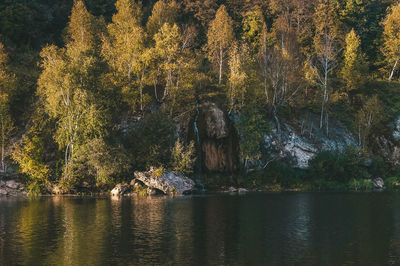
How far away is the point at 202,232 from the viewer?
3728 cm

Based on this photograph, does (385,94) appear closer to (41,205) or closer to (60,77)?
(60,77)

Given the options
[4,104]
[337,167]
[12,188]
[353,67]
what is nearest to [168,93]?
[4,104]

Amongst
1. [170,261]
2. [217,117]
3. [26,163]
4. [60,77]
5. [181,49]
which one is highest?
[181,49]

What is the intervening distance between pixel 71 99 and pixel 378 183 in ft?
162

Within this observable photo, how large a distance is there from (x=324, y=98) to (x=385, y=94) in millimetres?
19653

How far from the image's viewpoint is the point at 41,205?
54.9m

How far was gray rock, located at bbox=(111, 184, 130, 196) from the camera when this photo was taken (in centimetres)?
6712

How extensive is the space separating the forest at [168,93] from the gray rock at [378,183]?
2426mm

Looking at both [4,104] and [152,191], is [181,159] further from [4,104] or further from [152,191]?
[4,104]

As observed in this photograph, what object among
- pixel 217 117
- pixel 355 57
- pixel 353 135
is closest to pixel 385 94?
pixel 355 57

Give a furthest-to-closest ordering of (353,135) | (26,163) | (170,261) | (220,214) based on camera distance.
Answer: (353,135), (26,163), (220,214), (170,261)

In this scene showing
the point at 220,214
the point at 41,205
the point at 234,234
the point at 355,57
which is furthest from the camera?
the point at 355,57

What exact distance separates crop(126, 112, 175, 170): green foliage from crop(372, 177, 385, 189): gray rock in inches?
1298

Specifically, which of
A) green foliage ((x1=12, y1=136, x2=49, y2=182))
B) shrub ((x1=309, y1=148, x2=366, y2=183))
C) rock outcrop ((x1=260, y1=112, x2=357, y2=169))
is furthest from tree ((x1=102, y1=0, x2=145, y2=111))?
shrub ((x1=309, y1=148, x2=366, y2=183))
